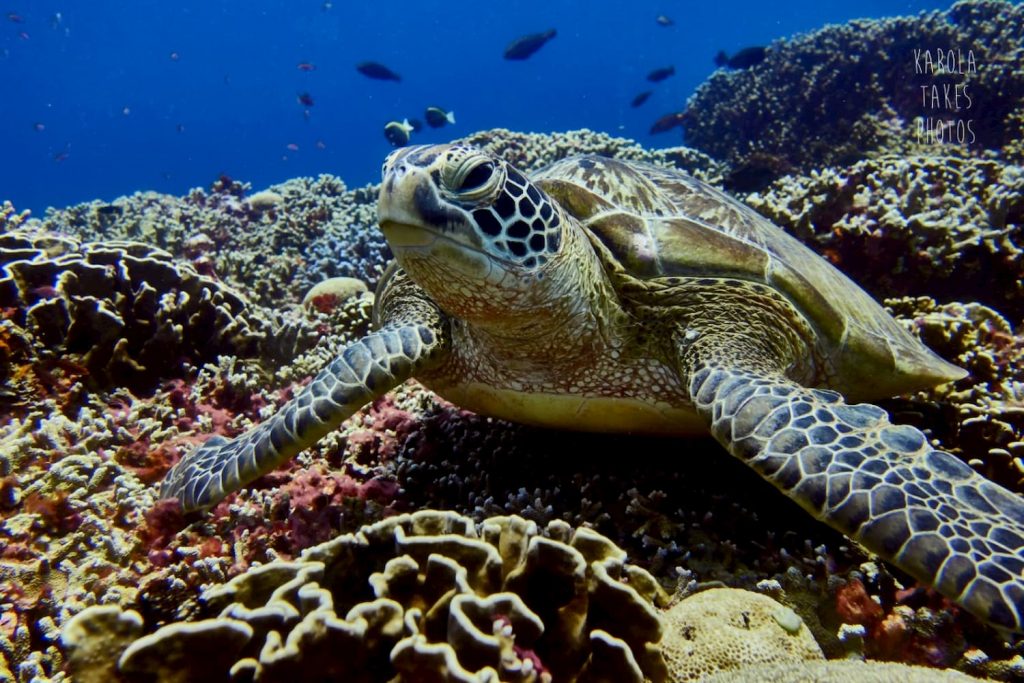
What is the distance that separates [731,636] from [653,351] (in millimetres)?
1329

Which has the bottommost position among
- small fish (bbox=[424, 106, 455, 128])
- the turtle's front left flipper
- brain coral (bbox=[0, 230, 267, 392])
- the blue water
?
the turtle's front left flipper

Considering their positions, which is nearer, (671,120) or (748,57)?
(748,57)

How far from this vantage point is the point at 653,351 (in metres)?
2.59

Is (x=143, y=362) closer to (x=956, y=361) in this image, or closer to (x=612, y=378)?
(x=612, y=378)

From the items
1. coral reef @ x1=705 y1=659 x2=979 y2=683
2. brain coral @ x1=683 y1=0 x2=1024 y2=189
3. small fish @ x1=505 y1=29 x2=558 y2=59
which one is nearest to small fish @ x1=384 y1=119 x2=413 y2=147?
small fish @ x1=505 y1=29 x2=558 y2=59

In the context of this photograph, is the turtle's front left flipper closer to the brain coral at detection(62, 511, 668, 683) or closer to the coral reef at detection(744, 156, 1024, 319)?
the brain coral at detection(62, 511, 668, 683)

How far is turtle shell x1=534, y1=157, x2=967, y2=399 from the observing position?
2.61 meters

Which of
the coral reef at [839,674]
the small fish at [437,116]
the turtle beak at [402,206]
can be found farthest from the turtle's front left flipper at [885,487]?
the small fish at [437,116]

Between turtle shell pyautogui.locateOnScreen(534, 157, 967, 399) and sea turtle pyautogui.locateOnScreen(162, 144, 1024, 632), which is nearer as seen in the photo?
sea turtle pyautogui.locateOnScreen(162, 144, 1024, 632)

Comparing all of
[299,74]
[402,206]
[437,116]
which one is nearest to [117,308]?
[402,206]

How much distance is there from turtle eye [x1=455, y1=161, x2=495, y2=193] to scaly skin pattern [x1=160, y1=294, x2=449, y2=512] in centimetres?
85

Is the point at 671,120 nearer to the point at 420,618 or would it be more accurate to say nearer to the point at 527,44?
the point at 527,44

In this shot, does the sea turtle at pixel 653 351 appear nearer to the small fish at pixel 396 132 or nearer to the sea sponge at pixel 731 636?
the sea sponge at pixel 731 636

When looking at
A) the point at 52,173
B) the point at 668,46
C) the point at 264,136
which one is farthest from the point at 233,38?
the point at 668,46
